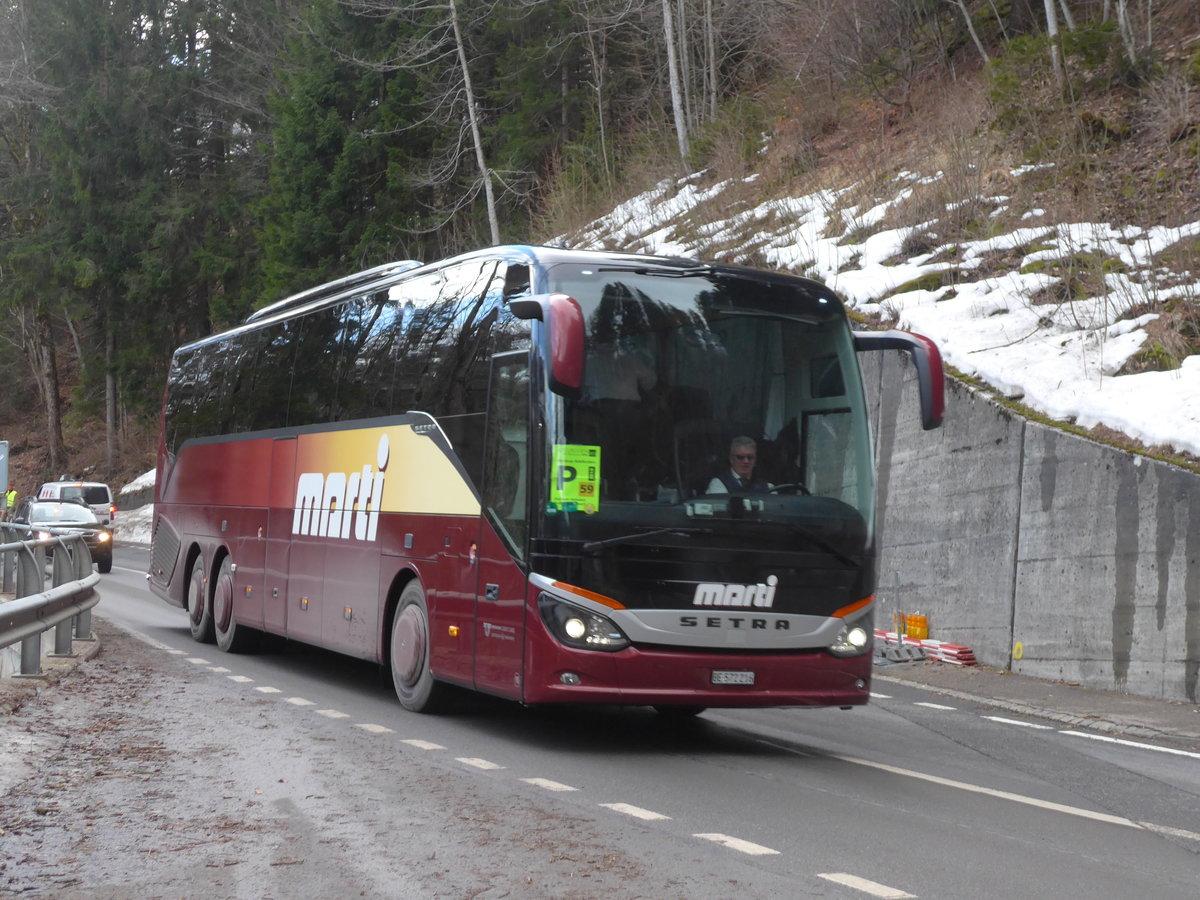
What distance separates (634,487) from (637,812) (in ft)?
7.91

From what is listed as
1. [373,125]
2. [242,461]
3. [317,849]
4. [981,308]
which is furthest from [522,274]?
[373,125]

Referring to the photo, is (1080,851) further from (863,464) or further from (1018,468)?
(1018,468)

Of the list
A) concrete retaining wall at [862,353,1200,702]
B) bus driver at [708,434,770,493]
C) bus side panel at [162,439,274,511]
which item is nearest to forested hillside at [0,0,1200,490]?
concrete retaining wall at [862,353,1200,702]

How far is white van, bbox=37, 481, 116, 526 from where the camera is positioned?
37.5 meters

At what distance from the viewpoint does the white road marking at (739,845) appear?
21.5 ft

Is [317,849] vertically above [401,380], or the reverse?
[401,380]

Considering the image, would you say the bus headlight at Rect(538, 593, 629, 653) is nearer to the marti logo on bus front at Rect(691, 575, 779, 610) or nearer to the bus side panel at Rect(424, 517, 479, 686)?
the marti logo on bus front at Rect(691, 575, 779, 610)

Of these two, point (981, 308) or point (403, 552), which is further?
point (981, 308)

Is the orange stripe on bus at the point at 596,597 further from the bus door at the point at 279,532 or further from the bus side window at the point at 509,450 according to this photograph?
the bus door at the point at 279,532

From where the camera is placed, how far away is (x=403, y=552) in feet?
37.7

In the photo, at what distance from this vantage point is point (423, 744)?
9.65 meters

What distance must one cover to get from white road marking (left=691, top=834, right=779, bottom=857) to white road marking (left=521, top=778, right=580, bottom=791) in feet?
4.59

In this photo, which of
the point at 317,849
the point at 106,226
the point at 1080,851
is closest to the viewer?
the point at 317,849

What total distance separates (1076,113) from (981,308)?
4743 mm
